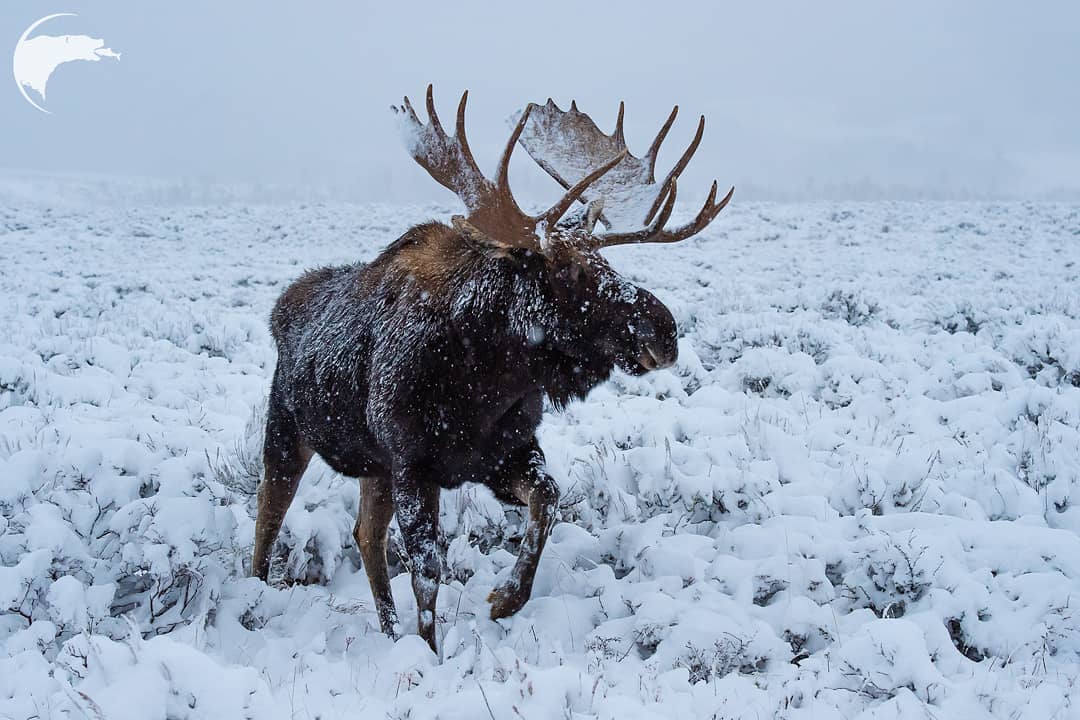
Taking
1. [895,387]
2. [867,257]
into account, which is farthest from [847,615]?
[867,257]

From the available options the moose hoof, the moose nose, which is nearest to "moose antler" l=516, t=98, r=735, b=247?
the moose nose

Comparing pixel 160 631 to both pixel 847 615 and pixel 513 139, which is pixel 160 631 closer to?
pixel 513 139

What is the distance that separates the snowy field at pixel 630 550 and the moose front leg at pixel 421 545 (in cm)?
21

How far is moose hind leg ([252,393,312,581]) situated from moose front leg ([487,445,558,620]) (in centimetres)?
127

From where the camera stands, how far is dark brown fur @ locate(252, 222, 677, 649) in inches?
130

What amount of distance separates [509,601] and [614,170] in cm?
236

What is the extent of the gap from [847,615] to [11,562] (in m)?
3.66

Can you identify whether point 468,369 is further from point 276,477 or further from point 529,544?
point 276,477

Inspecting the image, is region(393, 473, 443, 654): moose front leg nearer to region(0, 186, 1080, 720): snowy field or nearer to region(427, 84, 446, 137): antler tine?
region(0, 186, 1080, 720): snowy field

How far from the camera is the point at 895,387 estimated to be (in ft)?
20.4

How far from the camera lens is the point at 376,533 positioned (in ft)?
12.7

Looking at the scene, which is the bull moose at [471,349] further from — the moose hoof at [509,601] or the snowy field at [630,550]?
the snowy field at [630,550]

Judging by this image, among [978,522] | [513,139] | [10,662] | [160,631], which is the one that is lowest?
[160,631]

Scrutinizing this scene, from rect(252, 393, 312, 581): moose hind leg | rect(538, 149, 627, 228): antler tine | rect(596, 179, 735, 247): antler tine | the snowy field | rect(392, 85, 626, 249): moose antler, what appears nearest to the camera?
the snowy field
